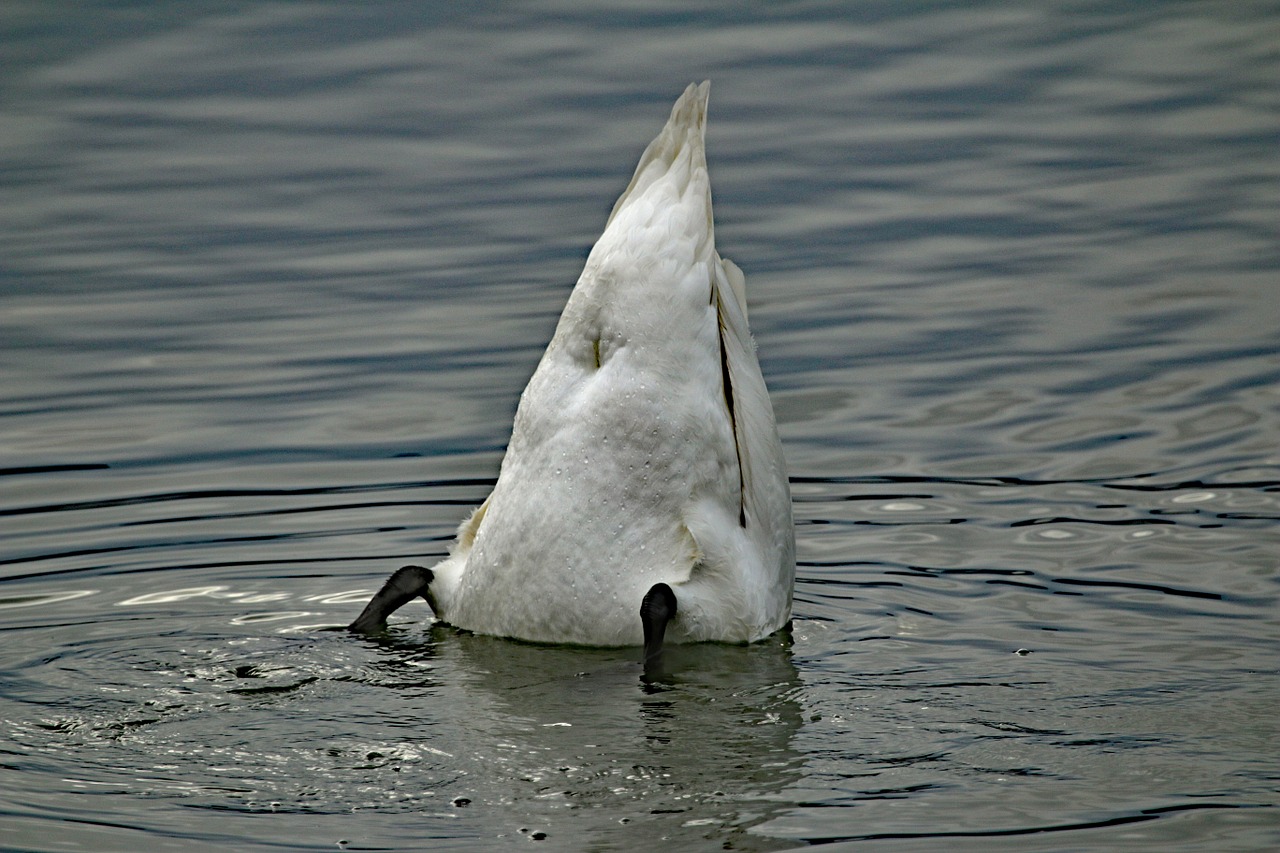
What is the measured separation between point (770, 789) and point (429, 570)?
2274mm

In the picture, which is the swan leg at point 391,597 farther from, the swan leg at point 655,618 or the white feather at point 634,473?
the swan leg at point 655,618

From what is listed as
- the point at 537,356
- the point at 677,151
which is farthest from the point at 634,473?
the point at 537,356

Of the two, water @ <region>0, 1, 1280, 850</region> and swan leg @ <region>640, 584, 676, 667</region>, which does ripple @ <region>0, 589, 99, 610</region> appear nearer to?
water @ <region>0, 1, 1280, 850</region>

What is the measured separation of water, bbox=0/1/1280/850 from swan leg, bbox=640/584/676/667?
0.48 feet

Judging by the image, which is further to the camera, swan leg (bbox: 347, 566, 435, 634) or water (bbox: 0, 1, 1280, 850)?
swan leg (bbox: 347, 566, 435, 634)

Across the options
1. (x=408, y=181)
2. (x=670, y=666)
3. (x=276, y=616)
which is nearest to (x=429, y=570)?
(x=276, y=616)

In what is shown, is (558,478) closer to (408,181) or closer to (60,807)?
(60,807)

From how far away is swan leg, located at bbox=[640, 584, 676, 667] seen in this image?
7.14 m

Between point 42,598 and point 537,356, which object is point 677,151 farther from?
point 537,356

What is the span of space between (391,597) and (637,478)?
3.79 ft

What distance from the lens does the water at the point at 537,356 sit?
618 centimetres

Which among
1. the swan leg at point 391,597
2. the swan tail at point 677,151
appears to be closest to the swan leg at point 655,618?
the swan leg at point 391,597

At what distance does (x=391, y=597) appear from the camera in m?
7.81

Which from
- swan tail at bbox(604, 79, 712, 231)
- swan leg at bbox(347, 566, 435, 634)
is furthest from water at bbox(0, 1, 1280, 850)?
swan tail at bbox(604, 79, 712, 231)
